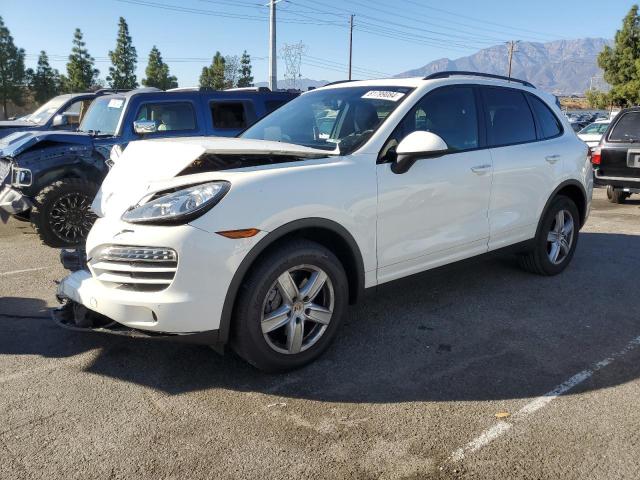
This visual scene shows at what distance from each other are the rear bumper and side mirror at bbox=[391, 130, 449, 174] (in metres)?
4.80

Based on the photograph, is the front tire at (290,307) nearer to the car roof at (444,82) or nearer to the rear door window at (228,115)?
the car roof at (444,82)

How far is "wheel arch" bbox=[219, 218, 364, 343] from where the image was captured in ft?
9.75

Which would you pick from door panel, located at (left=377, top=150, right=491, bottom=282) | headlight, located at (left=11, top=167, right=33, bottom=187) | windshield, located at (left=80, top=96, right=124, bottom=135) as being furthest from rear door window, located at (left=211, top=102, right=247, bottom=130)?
door panel, located at (left=377, top=150, right=491, bottom=282)

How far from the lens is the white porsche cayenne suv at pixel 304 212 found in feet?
9.46

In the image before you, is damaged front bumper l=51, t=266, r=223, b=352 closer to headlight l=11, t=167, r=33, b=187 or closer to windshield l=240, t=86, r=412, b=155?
windshield l=240, t=86, r=412, b=155

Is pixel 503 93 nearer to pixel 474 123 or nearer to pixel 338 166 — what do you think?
pixel 474 123

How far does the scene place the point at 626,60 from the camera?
3020 centimetres

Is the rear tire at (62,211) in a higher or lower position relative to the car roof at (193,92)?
lower

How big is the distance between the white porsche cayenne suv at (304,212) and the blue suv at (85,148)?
107 inches

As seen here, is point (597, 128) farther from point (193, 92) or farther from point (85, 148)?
point (85, 148)

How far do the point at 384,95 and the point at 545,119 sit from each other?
2.00 meters

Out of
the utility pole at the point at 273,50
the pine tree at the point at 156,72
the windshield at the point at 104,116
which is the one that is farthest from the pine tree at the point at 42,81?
the windshield at the point at 104,116

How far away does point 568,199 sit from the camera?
538cm

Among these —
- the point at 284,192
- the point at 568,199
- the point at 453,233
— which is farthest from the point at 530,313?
the point at 284,192
